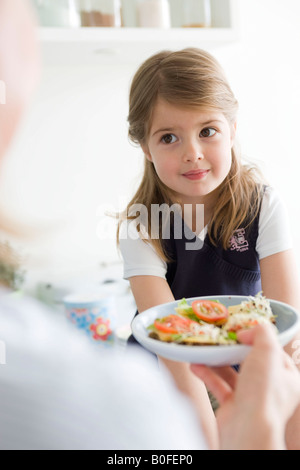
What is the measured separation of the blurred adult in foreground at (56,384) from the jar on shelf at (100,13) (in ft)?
3.90

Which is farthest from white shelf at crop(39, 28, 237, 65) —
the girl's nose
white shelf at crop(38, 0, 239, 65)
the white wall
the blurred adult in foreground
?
the blurred adult in foreground

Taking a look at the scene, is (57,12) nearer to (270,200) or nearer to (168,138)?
(168,138)

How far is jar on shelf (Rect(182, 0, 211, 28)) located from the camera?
5.17 feet

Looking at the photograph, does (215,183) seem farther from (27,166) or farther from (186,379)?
(27,166)

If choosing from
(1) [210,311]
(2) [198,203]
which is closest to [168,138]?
(2) [198,203]

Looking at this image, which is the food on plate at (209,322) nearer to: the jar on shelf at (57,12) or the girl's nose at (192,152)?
the girl's nose at (192,152)

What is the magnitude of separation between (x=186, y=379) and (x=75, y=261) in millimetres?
1124

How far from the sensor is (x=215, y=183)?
3.41ft

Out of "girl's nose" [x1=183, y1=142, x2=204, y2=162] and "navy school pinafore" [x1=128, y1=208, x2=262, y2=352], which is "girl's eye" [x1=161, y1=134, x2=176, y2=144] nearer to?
→ "girl's nose" [x1=183, y1=142, x2=204, y2=162]

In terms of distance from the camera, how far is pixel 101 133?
74.4 inches

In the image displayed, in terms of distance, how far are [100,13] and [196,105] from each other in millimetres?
701

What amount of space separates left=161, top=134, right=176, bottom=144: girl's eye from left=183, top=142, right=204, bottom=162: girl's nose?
5 cm

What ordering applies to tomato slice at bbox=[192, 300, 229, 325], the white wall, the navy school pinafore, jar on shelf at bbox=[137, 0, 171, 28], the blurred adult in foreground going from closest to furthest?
1. the blurred adult in foreground
2. tomato slice at bbox=[192, 300, 229, 325]
3. the navy school pinafore
4. jar on shelf at bbox=[137, 0, 171, 28]
5. the white wall

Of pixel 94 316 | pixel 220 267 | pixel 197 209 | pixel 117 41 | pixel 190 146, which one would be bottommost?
pixel 94 316
